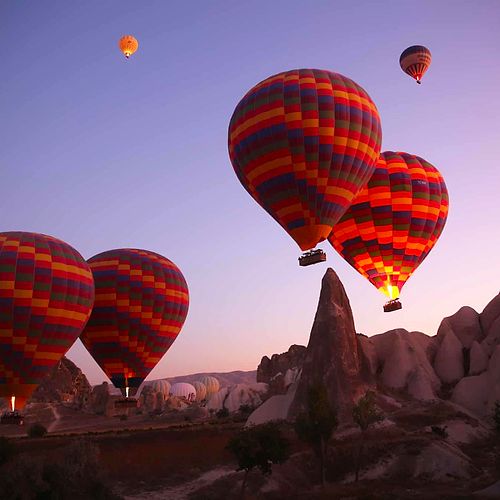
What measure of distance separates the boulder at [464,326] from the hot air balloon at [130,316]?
28585mm

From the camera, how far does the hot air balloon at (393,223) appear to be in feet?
140

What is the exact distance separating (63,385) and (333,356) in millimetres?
84750

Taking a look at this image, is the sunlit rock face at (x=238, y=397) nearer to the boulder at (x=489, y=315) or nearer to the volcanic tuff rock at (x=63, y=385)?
the volcanic tuff rock at (x=63, y=385)

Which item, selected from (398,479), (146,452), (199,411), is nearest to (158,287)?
(146,452)

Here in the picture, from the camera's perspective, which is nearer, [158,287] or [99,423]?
[158,287]

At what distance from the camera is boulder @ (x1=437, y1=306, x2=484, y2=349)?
185 ft

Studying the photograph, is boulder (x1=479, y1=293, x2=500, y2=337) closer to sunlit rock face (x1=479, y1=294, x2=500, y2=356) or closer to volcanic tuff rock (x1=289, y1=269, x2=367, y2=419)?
sunlit rock face (x1=479, y1=294, x2=500, y2=356)

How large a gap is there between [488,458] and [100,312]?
31286 millimetres

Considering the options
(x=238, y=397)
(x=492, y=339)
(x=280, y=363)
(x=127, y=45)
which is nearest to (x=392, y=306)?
(x=492, y=339)

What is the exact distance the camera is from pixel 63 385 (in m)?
115

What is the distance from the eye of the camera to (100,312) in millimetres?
46656

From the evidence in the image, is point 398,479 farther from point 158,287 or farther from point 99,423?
point 99,423

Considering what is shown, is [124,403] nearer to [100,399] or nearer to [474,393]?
[474,393]

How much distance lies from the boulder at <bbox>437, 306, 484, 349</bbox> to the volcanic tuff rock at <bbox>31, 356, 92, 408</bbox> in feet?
225
